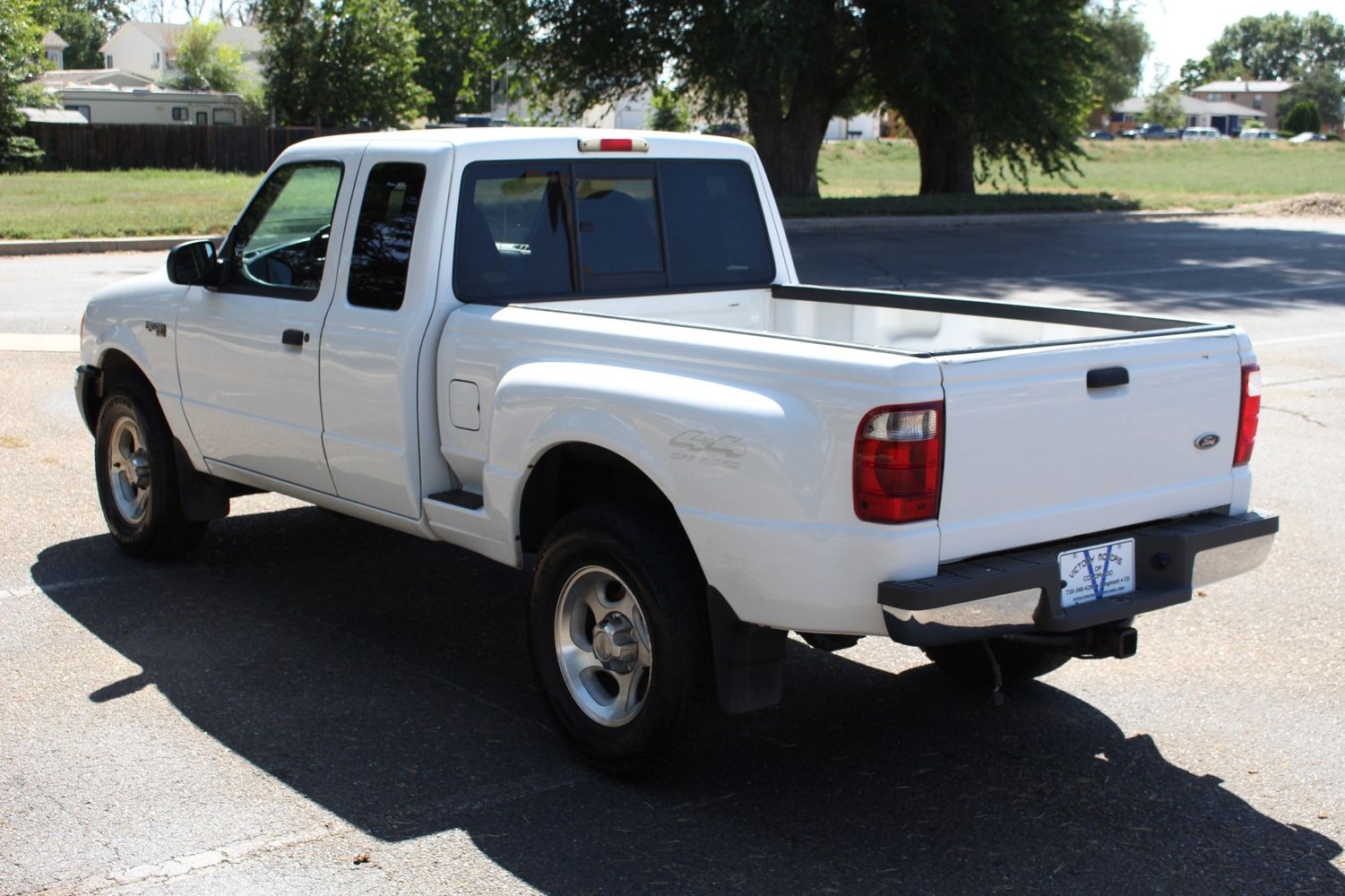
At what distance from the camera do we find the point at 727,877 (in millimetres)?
3928

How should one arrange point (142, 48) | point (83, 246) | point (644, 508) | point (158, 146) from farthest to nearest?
point (142, 48) < point (158, 146) < point (83, 246) < point (644, 508)

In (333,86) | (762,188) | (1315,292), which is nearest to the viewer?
(762,188)

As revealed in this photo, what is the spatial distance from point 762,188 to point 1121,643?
2.78 m

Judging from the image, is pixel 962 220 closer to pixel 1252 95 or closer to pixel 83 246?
pixel 83 246

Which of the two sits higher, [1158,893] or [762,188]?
[762,188]

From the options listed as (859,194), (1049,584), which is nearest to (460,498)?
(1049,584)

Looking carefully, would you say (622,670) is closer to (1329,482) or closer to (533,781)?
(533,781)

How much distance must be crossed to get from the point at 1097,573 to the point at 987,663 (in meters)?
1.03

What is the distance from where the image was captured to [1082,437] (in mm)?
4219

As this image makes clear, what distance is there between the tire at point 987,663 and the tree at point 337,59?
5201cm

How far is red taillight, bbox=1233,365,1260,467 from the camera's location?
4613mm

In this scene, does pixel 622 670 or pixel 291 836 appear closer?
pixel 291 836

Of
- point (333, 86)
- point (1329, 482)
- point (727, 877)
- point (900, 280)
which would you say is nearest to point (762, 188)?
point (727, 877)

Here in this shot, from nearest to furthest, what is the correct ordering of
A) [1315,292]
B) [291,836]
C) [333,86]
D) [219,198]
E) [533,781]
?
[291,836], [533,781], [1315,292], [219,198], [333,86]
